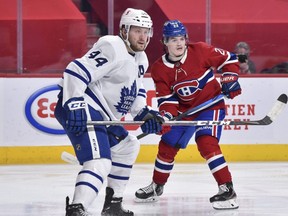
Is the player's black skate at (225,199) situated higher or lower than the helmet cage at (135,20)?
lower

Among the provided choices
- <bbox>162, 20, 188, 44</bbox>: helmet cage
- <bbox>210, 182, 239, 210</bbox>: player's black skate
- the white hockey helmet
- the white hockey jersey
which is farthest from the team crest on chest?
the white hockey helmet

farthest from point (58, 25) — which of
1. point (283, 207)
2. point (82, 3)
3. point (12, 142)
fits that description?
point (283, 207)

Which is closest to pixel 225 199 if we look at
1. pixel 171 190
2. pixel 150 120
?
pixel 150 120

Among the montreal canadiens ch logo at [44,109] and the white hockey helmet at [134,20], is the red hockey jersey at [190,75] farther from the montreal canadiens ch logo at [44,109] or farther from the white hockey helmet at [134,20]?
the montreal canadiens ch logo at [44,109]

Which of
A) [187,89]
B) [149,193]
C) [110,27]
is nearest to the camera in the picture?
[187,89]

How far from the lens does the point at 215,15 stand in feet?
27.9

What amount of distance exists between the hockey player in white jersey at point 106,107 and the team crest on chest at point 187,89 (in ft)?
1.87

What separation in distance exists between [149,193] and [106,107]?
3.50 feet

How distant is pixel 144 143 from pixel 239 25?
1398 millimetres

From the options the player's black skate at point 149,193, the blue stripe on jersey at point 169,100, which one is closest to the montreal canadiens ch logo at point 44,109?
the player's black skate at point 149,193

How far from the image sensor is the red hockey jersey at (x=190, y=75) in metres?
5.57

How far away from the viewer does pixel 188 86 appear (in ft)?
18.3

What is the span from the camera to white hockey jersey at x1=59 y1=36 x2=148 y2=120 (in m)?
4.59

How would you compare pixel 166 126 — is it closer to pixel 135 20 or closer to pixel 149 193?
pixel 149 193
